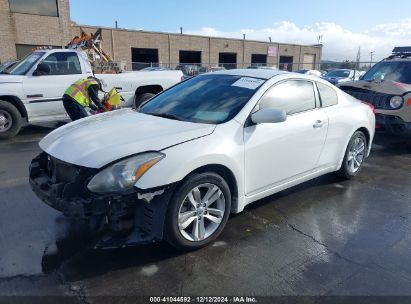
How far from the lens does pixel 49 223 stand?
3.80 meters

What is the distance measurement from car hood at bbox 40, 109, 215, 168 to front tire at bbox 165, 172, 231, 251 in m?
0.41

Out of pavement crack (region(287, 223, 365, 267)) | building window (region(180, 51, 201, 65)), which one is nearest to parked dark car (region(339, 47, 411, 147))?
pavement crack (region(287, 223, 365, 267))

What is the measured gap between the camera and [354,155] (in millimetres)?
5277

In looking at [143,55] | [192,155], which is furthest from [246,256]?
[143,55]

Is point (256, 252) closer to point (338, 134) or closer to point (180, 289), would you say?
point (180, 289)

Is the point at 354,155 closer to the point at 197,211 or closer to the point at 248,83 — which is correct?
the point at 248,83

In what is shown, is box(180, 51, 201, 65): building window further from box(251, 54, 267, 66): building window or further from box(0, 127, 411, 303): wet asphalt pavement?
box(0, 127, 411, 303): wet asphalt pavement

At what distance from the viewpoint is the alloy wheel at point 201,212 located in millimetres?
3164

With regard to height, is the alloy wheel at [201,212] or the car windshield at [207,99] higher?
the car windshield at [207,99]

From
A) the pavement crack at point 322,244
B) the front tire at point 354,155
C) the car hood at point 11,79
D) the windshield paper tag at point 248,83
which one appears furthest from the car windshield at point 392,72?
the car hood at point 11,79

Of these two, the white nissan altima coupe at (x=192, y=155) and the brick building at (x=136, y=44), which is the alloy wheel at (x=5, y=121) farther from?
the brick building at (x=136, y=44)

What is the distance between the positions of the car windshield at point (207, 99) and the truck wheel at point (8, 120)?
4863 millimetres

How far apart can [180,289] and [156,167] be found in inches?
38.5

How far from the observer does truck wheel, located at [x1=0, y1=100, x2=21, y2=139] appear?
776cm
